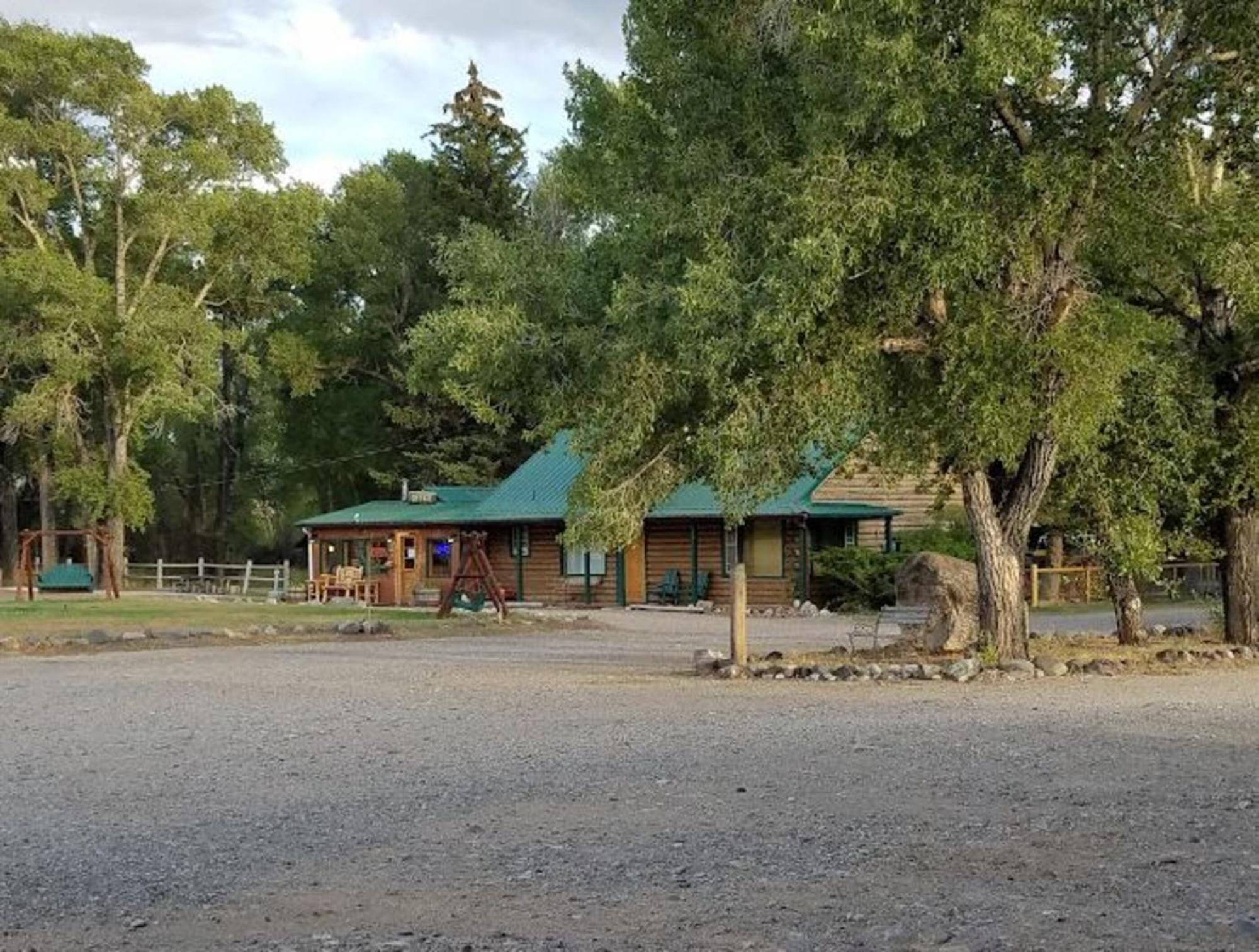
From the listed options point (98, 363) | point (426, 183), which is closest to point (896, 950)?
point (98, 363)

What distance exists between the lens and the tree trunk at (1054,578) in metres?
33.9

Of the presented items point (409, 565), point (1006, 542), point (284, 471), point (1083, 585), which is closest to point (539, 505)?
point (409, 565)

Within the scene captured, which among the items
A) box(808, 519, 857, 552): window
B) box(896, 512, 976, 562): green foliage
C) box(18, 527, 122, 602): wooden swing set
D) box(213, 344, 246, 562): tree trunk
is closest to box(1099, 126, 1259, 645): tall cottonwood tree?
box(896, 512, 976, 562): green foliage

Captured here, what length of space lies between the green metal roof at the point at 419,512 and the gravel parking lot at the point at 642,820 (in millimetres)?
25834

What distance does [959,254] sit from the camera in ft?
44.2

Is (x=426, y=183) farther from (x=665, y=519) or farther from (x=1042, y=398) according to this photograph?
(x=1042, y=398)

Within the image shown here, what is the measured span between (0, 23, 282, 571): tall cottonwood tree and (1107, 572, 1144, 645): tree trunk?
118ft

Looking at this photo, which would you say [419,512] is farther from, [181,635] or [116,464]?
[181,635]

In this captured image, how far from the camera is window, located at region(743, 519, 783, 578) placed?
33.2 m

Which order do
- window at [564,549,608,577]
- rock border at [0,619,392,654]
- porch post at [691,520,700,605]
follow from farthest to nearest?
window at [564,549,608,577], porch post at [691,520,700,605], rock border at [0,619,392,654]

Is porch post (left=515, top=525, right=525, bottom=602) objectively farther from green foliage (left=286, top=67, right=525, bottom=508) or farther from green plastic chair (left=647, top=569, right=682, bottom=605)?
green foliage (left=286, top=67, right=525, bottom=508)

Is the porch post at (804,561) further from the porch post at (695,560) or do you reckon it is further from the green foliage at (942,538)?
the porch post at (695,560)

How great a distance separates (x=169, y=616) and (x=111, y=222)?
1032 inches

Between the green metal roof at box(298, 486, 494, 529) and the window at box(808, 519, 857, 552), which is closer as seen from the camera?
the window at box(808, 519, 857, 552)
